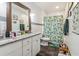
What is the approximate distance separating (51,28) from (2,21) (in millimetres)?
3254

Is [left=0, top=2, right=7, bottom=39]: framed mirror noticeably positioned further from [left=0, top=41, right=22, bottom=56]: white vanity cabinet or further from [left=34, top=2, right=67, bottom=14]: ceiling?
[left=34, top=2, right=67, bottom=14]: ceiling

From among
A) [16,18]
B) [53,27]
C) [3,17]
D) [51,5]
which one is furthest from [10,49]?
[53,27]

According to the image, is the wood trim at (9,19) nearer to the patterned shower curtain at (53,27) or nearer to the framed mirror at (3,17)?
the framed mirror at (3,17)

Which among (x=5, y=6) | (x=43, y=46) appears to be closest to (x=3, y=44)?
(x=5, y=6)

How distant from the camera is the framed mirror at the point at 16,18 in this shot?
2162mm

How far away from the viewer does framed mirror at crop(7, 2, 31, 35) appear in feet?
7.09

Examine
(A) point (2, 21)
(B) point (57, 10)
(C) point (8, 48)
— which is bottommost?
(C) point (8, 48)

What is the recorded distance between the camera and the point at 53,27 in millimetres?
4938

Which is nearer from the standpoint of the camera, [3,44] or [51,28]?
[3,44]

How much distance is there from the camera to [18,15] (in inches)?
103

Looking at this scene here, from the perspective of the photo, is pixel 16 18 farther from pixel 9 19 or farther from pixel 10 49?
pixel 10 49

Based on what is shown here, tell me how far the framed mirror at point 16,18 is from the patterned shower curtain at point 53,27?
1844mm

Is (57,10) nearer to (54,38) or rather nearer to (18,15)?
(54,38)

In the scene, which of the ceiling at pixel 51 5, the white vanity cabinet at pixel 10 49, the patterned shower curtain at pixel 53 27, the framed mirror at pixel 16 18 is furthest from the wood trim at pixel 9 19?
the patterned shower curtain at pixel 53 27
